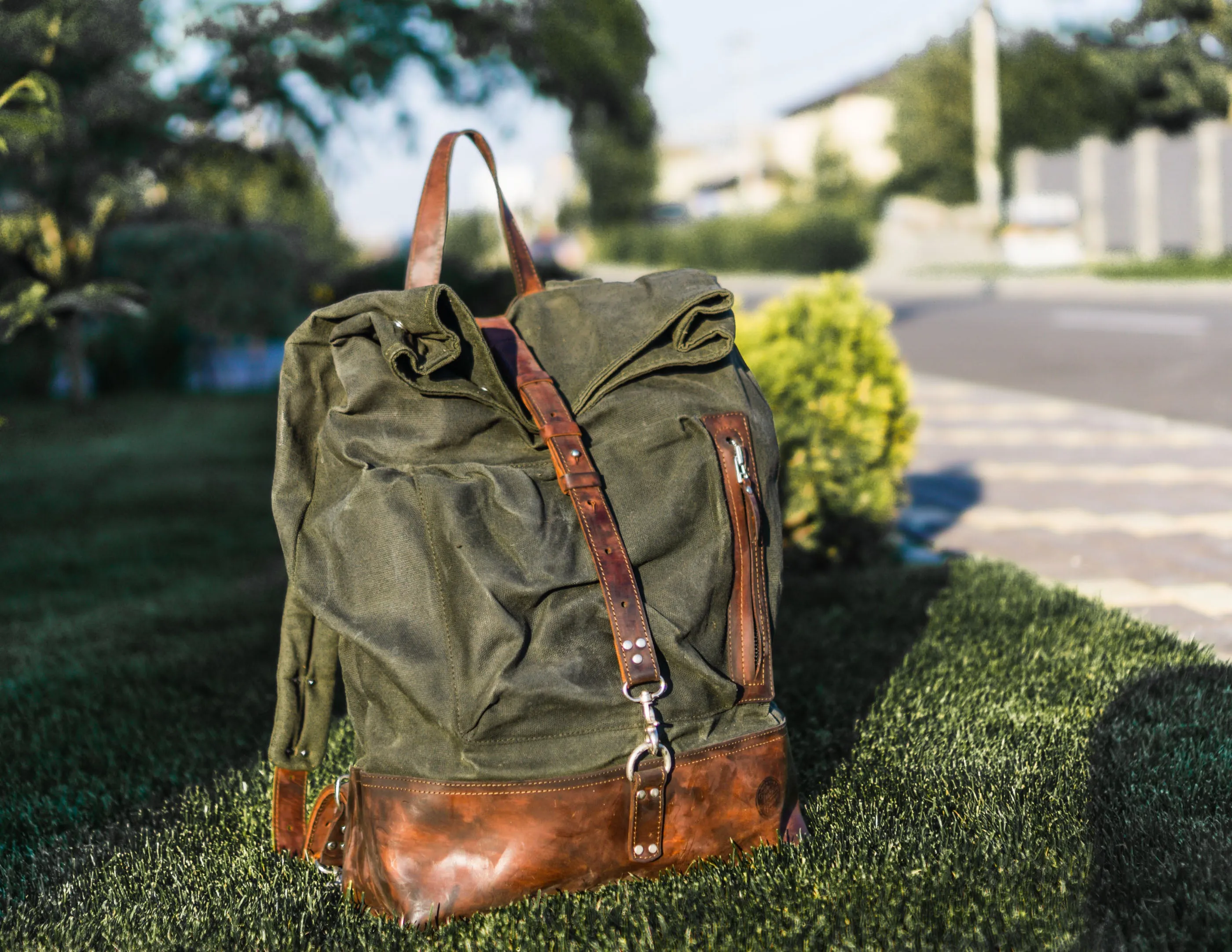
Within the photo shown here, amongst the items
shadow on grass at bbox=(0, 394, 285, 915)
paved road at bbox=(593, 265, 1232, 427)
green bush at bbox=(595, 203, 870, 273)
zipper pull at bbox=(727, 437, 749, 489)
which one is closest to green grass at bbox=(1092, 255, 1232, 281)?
paved road at bbox=(593, 265, 1232, 427)

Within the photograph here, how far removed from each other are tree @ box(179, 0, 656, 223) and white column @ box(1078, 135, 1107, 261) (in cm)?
2384

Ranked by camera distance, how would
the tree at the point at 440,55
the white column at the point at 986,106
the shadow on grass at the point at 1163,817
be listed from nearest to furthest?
1. the shadow on grass at the point at 1163,817
2. the tree at the point at 440,55
3. the white column at the point at 986,106

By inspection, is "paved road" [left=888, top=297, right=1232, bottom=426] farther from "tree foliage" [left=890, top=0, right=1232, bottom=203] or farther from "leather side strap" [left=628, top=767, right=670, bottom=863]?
"tree foliage" [left=890, top=0, right=1232, bottom=203]

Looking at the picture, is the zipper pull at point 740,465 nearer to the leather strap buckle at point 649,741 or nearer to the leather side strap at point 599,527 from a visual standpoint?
the leather side strap at point 599,527

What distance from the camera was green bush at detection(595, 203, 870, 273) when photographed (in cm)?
3888

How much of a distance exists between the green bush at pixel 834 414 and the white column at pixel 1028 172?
3286 cm

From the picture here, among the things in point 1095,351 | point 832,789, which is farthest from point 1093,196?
point 832,789

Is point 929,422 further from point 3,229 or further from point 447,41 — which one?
point 3,229

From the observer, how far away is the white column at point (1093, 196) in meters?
32.7

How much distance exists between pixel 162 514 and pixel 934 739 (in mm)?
5227

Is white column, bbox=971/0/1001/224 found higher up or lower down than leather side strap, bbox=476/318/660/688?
higher up

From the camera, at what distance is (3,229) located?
41.2ft

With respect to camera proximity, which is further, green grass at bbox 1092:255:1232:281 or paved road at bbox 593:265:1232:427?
green grass at bbox 1092:255:1232:281

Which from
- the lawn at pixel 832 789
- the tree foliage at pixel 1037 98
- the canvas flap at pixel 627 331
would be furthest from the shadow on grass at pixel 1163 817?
the tree foliage at pixel 1037 98
